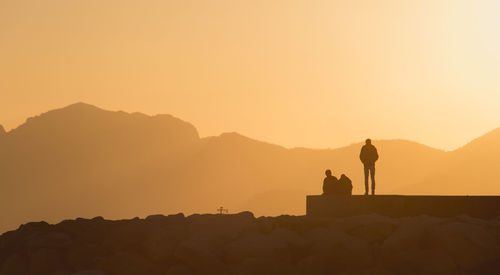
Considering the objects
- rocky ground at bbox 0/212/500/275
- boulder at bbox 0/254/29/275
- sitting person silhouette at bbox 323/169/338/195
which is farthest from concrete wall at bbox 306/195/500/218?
boulder at bbox 0/254/29/275

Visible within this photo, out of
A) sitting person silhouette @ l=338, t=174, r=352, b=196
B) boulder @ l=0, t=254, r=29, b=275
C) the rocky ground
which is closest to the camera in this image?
the rocky ground

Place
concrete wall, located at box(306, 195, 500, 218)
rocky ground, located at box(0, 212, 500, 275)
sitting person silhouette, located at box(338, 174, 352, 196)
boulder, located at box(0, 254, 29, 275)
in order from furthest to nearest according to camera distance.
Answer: sitting person silhouette, located at box(338, 174, 352, 196)
concrete wall, located at box(306, 195, 500, 218)
boulder, located at box(0, 254, 29, 275)
rocky ground, located at box(0, 212, 500, 275)

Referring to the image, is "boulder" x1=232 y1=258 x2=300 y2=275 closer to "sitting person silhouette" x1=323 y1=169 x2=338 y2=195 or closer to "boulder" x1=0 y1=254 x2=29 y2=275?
"boulder" x1=0 y1=254 x2=29 y2=275

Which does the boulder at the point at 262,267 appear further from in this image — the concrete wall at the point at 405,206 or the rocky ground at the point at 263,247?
the concrete wall at the point at 405,206

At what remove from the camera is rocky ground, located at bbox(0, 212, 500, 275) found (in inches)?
565

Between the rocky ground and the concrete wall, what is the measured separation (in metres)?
1.02

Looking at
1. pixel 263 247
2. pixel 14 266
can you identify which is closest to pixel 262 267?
pixel 263 247

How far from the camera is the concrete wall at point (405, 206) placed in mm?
16922

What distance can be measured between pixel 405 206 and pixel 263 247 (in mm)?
4047

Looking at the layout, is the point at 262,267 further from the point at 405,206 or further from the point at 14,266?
the point at 14,266

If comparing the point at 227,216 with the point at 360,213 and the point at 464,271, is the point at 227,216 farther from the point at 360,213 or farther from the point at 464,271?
the point at 464,271

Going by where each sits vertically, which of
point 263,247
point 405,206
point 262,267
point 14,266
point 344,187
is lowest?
point 14,266

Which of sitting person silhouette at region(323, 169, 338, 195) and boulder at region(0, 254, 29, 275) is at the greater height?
sitting person silhouette at region(323, 169, 338, 195)

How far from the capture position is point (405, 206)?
17609 mm
